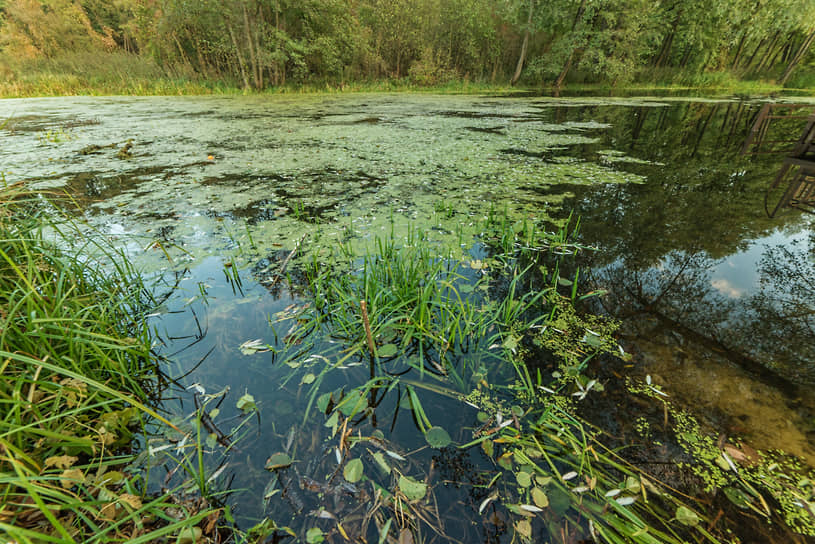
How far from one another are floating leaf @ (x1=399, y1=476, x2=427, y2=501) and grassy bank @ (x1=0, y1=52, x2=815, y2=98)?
14702mm

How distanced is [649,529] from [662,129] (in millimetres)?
8079

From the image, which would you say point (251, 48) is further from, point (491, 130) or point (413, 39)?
point (491, 130)

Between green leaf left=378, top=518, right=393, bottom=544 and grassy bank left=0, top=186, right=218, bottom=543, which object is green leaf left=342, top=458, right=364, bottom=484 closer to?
green leaf left=378, top=518, right=393, bottom=544

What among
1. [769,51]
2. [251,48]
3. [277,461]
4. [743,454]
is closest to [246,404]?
[277,461]

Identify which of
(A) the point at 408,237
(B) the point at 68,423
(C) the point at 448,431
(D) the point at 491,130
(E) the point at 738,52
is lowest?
(C) the point at 448,431

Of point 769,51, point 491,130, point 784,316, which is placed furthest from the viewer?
point 769,51

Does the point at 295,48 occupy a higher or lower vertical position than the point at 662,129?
higher

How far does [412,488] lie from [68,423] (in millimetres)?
1185

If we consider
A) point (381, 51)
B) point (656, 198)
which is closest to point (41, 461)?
point (656, 198)

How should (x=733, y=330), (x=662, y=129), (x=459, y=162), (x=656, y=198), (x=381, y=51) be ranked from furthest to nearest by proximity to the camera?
(x=381, y=51) → (x=662, y=129) → (x=459, y=162) → (x=656, y=198) → (x=733, y=330)

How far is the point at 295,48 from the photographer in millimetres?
12852

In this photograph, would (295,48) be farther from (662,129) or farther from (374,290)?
(374,290)

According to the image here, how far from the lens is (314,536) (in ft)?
2.94

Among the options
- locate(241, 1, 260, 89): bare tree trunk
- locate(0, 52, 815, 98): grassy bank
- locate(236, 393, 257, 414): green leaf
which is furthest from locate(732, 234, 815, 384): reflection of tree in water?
locate(241, 1, 260, 89): bare tree trunk
